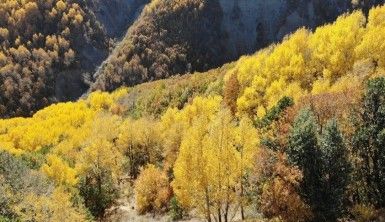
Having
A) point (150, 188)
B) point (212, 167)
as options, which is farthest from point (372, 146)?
point (150, 188)

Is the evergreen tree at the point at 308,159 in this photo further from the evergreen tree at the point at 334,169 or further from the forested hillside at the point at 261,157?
the evergreen tree at the point at 334,169

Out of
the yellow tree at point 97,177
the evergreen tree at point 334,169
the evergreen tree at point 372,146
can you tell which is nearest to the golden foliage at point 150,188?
the yellow tree at point 97,177

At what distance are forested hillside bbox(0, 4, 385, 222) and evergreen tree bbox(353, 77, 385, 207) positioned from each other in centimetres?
10

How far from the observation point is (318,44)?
115500 mm

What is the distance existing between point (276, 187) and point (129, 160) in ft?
182

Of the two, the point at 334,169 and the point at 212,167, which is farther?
the point at 212,167

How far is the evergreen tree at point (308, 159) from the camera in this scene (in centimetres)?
5478

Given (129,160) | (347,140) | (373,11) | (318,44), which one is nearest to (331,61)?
(318,44)

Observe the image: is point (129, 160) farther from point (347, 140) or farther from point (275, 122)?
point (347, 140)

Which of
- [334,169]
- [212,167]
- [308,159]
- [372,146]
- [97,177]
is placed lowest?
[334,169]

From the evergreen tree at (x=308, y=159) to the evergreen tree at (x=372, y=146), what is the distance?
16.9 feet

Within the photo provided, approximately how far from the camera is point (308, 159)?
5528 centimetres

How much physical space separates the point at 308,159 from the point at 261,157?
5.11m

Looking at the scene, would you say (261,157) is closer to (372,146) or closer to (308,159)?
(308,159)
